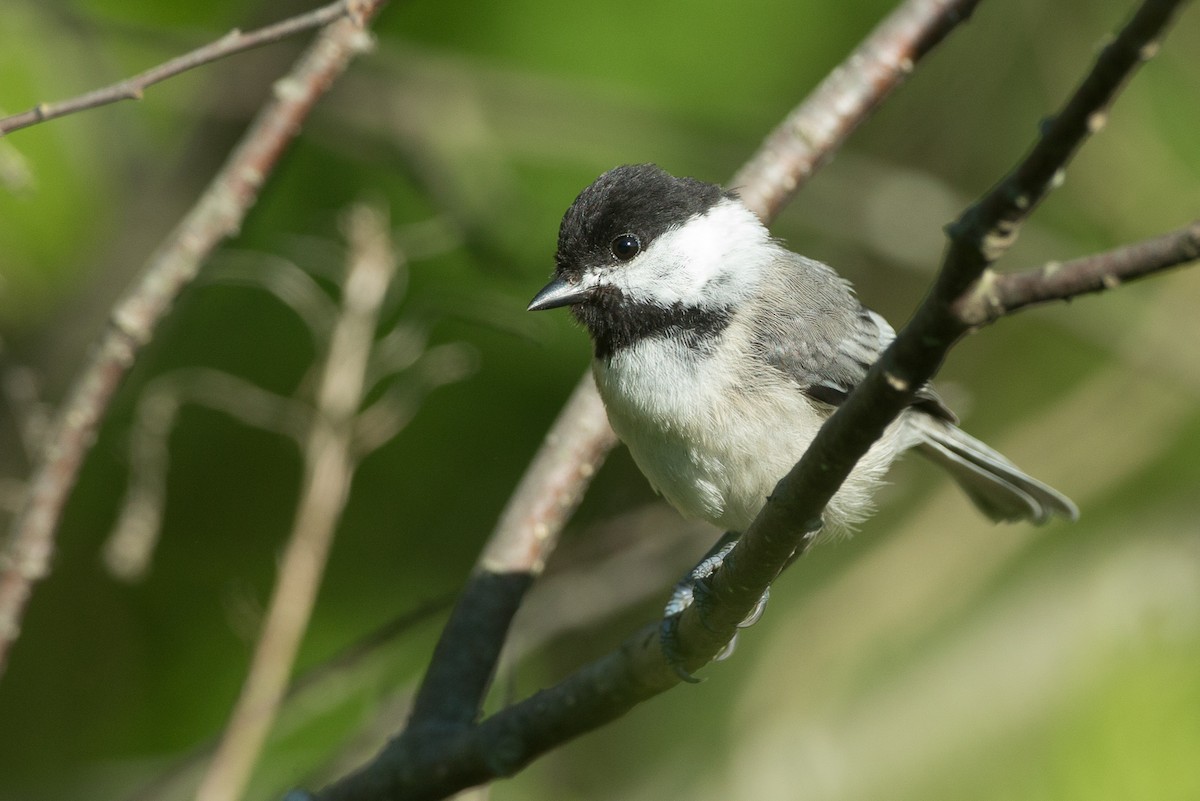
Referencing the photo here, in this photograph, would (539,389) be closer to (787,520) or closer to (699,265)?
(699,265)

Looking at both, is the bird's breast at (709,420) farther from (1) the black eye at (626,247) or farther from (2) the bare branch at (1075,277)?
(2) the bare branch at (1075,277)

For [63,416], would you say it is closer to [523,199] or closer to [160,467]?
[160,467]

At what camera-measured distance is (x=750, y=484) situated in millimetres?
1941

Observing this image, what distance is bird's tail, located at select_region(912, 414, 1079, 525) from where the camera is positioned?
7.52 ft

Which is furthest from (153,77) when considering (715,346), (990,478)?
(990,478)

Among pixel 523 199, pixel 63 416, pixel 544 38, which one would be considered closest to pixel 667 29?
pixel 544 38

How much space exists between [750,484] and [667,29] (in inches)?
78.8

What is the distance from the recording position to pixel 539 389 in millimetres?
3355

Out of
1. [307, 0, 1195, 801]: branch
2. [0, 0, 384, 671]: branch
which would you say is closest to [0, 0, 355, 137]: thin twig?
[0, 0, 384, 671]: branch

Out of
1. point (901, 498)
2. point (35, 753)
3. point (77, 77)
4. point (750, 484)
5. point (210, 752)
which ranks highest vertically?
point (750, 484)

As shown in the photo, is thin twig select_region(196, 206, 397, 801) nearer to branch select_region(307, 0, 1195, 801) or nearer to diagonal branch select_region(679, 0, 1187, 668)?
branch select_region(307, 0, 1195, 801)

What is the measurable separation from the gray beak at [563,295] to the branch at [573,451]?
0.27 metres

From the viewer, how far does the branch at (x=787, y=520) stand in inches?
34.7

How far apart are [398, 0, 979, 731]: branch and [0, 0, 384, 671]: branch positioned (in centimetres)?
67
